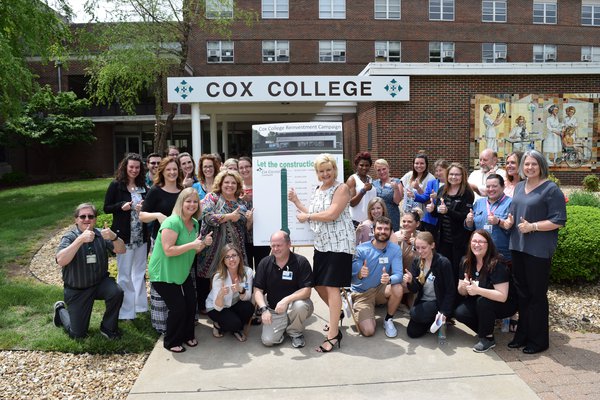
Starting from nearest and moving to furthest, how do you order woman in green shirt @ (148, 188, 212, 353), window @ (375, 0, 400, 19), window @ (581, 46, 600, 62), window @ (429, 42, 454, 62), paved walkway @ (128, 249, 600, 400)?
paved walkway @ (128, 249, 600, 400)
woman in green shirt @ (148, 188, 212, 353)
window @ (375, 0, 400, 19)
window @ (429, 42, 454, 62)
window @ (581, 46, 600, 62)

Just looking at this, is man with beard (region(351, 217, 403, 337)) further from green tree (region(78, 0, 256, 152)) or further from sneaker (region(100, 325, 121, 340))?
green tree (region(78, 0, 256, 152))

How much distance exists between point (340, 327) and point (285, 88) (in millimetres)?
9403

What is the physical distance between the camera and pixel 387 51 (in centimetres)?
3272

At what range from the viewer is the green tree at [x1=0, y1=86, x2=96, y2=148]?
26.6m

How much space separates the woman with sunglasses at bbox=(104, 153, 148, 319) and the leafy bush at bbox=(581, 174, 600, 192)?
45.4ft

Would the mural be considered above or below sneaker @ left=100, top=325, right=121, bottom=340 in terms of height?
above

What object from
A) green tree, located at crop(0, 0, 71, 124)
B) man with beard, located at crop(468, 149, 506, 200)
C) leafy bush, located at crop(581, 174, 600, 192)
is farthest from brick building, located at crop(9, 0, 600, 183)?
man with beard, located at crop(468, 149, 506, 200)

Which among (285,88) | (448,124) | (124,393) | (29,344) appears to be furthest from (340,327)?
A: (448,124)

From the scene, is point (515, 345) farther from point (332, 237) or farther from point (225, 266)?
point (225, 266)

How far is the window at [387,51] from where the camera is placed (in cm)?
3262

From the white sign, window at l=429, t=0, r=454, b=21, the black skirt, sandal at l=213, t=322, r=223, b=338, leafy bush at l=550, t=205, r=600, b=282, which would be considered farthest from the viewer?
window at l=429, t=0, r=454, b=21

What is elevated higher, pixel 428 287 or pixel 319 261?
pixel 319 261

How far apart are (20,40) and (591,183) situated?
55.0 ft

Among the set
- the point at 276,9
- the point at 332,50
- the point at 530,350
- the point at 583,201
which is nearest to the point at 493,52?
the point at 332,50
